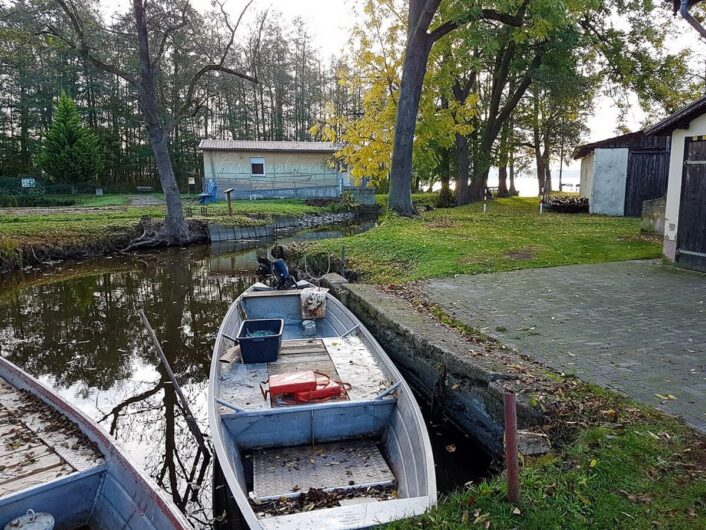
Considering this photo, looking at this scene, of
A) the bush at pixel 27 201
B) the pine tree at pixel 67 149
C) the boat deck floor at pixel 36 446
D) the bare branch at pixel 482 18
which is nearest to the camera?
the boat deck floor at pixel 36 446

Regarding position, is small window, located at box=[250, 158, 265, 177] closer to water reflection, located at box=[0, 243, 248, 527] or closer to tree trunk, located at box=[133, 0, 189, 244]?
tree trunk, located at box=[133, 0, 189, 244]

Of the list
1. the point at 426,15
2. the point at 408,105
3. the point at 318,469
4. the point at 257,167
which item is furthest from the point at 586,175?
the point at 318,469

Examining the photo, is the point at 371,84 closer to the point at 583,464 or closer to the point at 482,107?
the point at 482,107

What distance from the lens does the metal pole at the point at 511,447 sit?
3209mm

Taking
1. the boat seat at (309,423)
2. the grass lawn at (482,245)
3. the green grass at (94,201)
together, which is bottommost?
the boat seat at (309,423)

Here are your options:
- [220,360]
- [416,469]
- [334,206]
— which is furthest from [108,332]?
[334,206]

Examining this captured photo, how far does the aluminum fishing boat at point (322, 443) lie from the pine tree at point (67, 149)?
30448 millimetres

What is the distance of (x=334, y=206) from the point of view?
31.1 m

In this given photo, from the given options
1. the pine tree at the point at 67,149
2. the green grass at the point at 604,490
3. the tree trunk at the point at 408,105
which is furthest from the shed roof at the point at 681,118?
the pine tree at the point at 67,149

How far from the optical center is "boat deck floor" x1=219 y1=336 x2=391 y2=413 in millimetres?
5453

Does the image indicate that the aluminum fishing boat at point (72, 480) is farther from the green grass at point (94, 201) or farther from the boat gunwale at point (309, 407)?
the green grass at point (94, 201)

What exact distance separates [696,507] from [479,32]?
17.1 metres

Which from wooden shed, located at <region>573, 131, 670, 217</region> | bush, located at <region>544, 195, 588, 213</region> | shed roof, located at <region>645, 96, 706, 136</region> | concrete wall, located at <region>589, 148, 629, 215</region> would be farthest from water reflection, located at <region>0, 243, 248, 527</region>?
bush, located at <region>544, 195, 588, 213</region>

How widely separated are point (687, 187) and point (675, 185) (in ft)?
0.93
